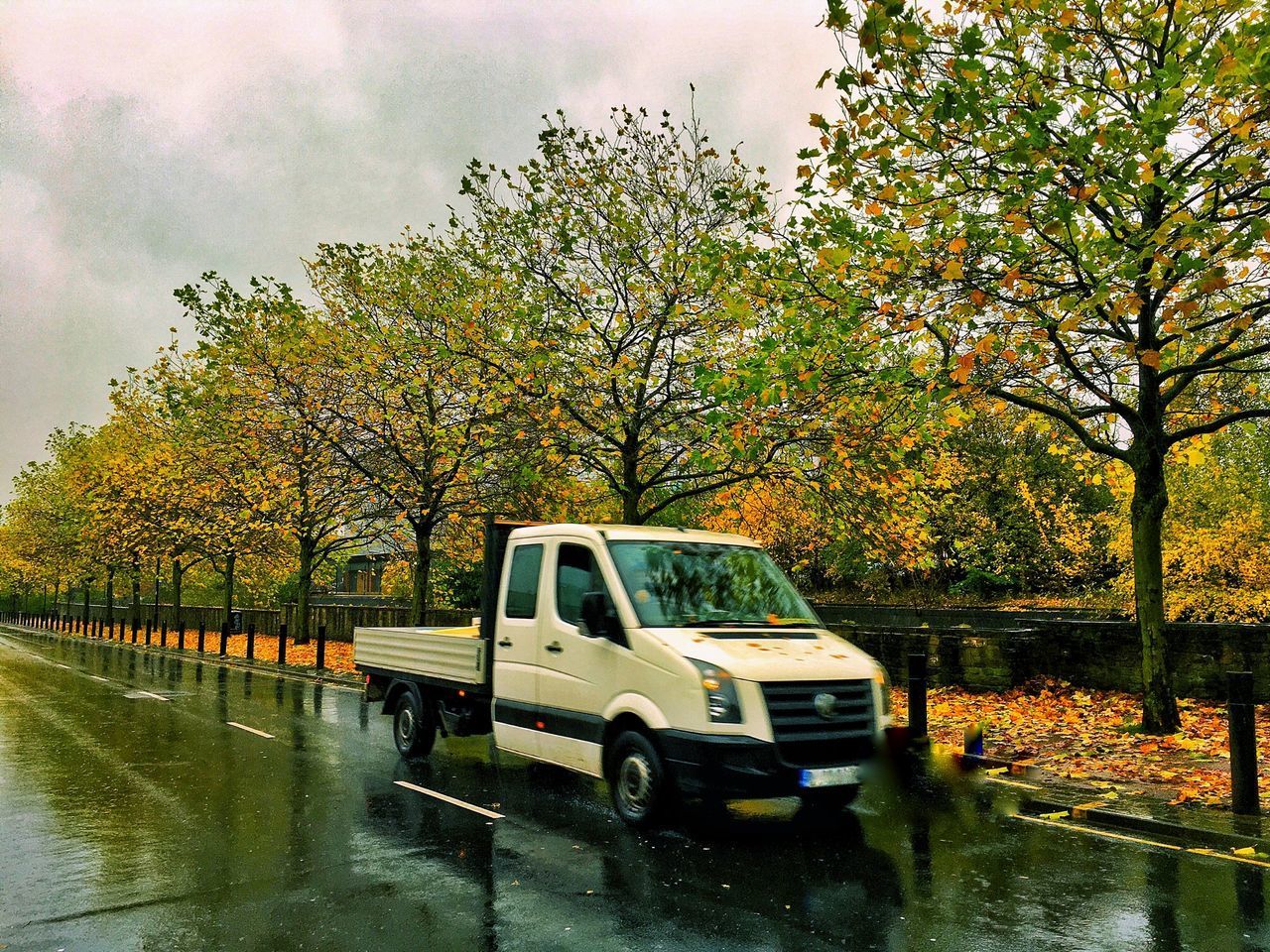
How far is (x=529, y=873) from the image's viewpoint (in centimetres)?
588

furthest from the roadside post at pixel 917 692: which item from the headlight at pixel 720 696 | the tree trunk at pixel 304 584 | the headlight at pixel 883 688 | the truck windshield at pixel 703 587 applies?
the tree trunk at pixel 304 584

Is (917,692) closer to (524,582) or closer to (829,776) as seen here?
(829,776)

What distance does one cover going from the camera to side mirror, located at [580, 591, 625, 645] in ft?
23.6

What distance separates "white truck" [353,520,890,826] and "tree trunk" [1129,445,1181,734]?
16.0 ft

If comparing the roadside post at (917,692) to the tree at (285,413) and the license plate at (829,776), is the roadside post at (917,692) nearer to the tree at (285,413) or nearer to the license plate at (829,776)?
the license plate at (829,776)

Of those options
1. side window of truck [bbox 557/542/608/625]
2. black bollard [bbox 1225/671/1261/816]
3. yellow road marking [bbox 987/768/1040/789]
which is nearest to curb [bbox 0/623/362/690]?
A: side window of truck [bbox 557/542/608/625]

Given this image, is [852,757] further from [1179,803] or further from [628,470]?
[628,470]

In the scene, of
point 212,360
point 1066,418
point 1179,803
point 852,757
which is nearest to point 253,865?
point 852,757

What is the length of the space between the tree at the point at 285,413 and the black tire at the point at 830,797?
1509 centimetres

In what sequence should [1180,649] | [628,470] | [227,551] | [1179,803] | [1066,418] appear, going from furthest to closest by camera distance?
[227,551], [628,470], [1180,649], [1066,418], [1179,803]

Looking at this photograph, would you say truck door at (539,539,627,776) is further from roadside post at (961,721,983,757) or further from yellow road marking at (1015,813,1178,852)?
roadside post at (961,721,983,757)

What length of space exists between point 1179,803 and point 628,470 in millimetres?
9739

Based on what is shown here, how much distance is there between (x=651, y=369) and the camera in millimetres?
16094

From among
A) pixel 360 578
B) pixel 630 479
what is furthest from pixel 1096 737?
pixel 360 578
